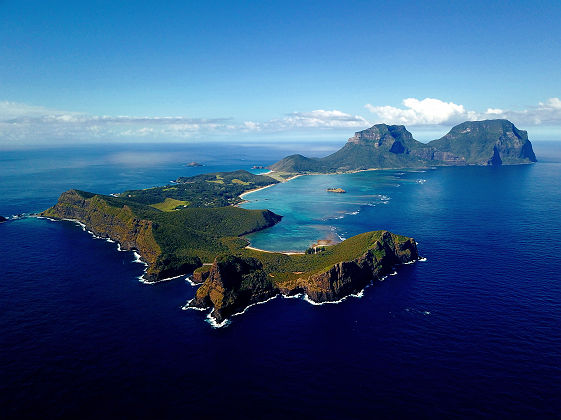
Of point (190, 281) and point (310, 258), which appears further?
point (310, 258)

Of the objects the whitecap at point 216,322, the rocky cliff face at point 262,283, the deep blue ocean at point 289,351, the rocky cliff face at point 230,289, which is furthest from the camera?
the rocky cliff face at point 262,283

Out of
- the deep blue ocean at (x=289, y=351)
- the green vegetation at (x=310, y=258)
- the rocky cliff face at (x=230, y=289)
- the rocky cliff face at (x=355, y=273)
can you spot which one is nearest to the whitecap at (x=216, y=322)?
the rocky cliff face at (x=230, y=289)

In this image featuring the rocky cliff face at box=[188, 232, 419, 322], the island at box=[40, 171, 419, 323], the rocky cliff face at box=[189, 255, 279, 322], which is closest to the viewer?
the rocky cliff face at box=[189, 255, 279, 322]

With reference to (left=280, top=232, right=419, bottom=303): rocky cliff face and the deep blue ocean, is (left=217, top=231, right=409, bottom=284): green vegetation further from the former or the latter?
the deep blue ocean

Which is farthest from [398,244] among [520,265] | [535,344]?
[535,344]

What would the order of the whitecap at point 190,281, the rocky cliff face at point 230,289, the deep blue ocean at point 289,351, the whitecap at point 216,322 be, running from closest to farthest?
1. the deep blue ocean at point 289,351
2. the whitecap at point 216,322
3. the rocky cliff face at point 230,289
4. the whitecap at point 190,281

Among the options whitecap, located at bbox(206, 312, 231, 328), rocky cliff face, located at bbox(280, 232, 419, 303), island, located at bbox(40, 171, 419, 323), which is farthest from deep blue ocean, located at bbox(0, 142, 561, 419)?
island, located at bbox(40, 171, 419, 323)

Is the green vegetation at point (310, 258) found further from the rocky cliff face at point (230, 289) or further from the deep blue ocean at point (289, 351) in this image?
the deep blue ocean at point (289, 351)

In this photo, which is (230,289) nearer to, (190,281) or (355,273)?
(190,281)

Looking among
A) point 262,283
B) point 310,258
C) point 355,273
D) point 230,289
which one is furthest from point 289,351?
point 310,258
